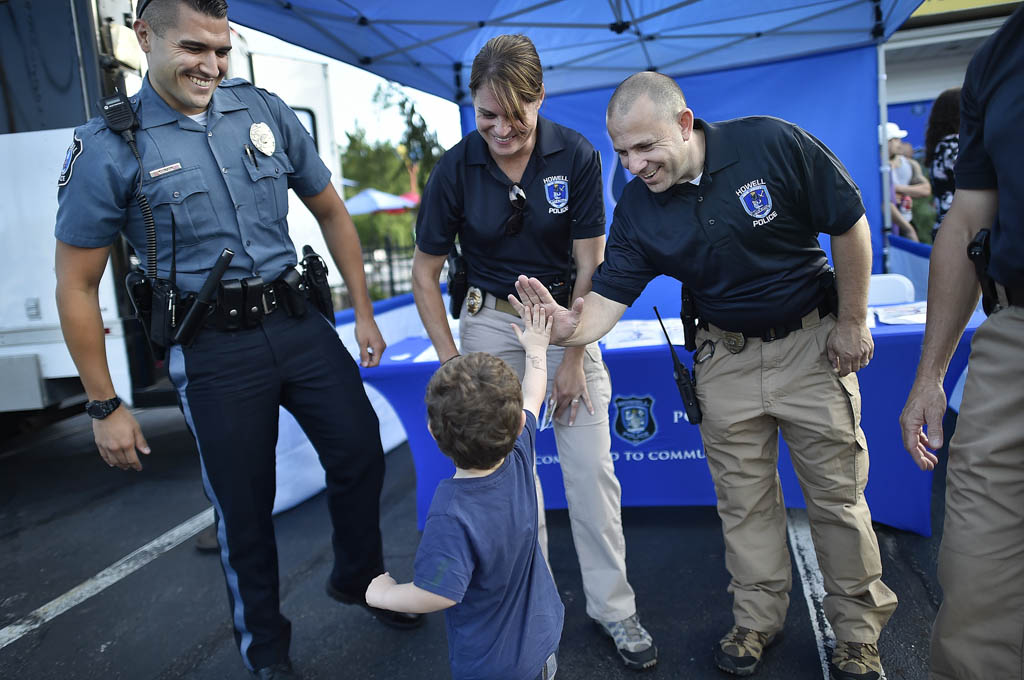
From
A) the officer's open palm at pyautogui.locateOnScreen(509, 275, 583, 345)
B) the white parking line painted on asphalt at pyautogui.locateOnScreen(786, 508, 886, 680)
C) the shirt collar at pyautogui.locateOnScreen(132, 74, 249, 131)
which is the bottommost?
the white parking line painted on asphalt at pyautogui.locateOnScreen(786, 508, 886, 680)

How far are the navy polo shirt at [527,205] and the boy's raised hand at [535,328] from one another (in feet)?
1.36

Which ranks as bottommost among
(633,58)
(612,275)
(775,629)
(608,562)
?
(775,629)

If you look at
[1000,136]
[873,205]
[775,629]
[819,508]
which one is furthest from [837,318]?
[873,205]

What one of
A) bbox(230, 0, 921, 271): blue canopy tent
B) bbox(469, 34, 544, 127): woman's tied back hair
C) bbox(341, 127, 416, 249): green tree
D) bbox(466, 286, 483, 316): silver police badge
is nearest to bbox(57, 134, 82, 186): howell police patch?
bbox(469, 34, 544, 127): woman's tied back hair

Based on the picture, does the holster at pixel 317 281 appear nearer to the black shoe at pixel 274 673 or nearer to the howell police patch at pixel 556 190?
the howell police patch at pixel 556 190

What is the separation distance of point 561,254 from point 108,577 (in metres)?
2.67

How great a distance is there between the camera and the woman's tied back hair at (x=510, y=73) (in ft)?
6.49

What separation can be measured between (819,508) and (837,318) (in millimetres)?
565

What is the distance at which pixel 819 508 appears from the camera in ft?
6.75

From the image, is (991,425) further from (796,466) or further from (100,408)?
(100,408)

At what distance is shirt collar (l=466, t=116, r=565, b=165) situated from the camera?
7.41ft

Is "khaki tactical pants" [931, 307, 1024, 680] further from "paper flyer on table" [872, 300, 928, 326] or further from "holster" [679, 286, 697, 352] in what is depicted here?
"paper flyer on table" [872, 300, 928, 326]

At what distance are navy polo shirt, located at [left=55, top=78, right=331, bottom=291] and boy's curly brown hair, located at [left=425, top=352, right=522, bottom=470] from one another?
0.94 m

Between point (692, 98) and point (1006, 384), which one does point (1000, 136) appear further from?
point (692, 98)
